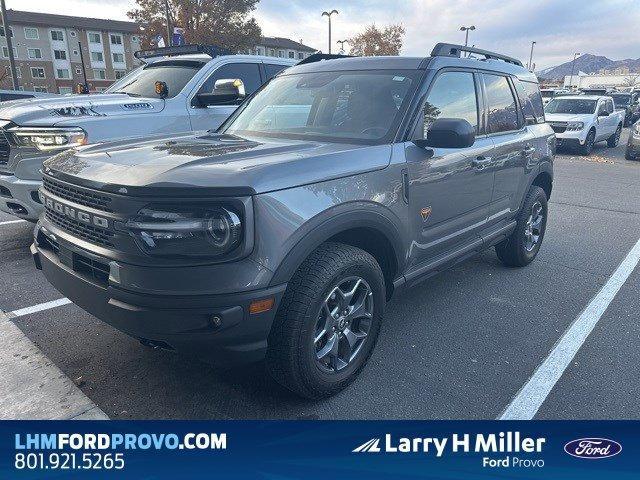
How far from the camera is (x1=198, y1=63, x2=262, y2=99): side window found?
5.78 m

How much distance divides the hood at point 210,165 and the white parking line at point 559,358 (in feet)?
5.04

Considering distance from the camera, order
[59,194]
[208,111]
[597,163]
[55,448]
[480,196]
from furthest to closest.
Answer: [597,163], [208,111], [480,196], [59,194], [55,448]

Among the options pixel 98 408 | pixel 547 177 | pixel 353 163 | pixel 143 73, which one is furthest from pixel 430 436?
pixel 143 73

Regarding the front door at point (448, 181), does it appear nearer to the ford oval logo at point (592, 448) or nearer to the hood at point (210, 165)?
the hood at point (210, 165)

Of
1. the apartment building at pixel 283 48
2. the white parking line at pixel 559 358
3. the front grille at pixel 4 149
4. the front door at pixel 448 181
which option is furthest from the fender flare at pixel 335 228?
the apartment building at pixel 283 48

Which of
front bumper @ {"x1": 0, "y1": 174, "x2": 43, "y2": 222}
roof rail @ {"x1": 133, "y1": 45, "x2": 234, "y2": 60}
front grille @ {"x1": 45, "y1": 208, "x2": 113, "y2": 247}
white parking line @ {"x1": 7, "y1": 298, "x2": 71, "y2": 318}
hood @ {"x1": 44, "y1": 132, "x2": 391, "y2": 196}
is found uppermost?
roof rail @ {"x1": 133, "y1": 45, "x2": 234, "y2": 60}

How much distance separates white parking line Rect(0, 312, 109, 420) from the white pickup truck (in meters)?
14.4

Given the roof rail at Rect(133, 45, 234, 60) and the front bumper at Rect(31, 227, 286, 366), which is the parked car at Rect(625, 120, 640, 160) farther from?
the front bumper at Rect(31, 227, 286, 366)

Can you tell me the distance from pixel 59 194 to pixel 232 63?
405 cm

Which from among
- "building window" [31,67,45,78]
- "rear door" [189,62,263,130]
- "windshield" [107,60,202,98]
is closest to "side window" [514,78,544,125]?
"rear door" [189,62,263,130]

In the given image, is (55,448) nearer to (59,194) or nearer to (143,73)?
(59,194)

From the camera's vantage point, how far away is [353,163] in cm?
253

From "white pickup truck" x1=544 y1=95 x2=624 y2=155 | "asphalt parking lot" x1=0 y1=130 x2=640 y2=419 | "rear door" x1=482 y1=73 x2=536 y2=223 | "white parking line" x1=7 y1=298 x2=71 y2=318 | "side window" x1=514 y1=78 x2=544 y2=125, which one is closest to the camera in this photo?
"asphalt parking lot" x1=0 y1=130 x2=640 y2=419

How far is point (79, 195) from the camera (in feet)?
7.63
